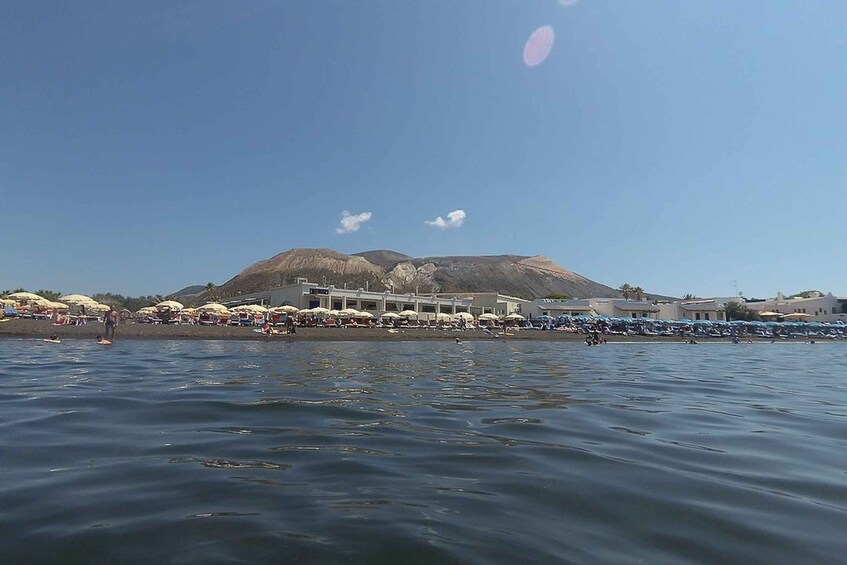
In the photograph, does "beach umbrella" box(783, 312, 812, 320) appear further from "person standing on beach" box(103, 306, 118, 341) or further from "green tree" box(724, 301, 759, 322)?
"person standing on beach" box(103, 306, 118, 341)

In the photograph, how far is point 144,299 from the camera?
122 m

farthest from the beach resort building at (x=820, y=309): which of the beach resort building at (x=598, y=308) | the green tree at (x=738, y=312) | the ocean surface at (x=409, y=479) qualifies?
the ocean surface at (x=409, y=479)

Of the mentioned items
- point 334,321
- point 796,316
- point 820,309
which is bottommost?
point 334,321

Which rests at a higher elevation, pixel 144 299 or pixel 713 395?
pixel 144 299

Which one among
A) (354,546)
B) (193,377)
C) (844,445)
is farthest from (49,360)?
(844,445)

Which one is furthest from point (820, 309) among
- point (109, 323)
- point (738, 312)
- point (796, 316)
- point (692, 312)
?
point (109, 323)

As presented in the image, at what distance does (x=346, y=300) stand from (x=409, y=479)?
233 ft

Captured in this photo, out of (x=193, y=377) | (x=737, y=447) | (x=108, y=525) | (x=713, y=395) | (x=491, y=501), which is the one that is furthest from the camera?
(x=193, y=377)

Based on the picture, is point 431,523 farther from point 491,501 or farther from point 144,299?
point 144,299

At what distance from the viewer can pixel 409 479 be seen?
13.8 ft

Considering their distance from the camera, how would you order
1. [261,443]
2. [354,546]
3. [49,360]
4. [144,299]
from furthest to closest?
[144,299], [49,360], [261,443], [354,546]

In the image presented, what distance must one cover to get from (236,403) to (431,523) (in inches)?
211

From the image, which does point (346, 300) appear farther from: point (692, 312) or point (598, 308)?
point (692, 312)

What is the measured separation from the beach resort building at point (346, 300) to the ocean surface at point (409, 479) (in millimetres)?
56529
